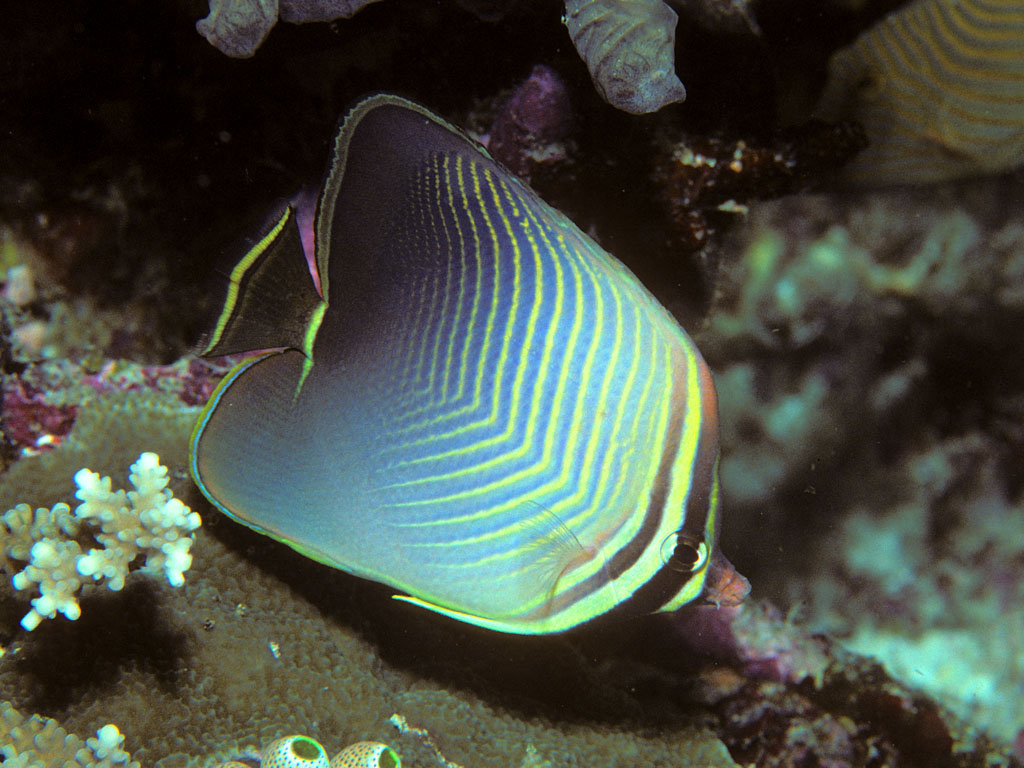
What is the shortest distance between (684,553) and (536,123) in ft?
4.09

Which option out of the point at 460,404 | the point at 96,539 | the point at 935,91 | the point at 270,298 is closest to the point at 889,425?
the point at 935,91

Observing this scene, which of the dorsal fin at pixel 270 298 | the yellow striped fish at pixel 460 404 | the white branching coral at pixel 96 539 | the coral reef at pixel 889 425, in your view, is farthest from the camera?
the coral reef at pixel 889 425

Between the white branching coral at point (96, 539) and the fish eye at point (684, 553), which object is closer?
the fish eye at point (684, 553)

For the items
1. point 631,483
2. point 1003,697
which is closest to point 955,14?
point 631,483

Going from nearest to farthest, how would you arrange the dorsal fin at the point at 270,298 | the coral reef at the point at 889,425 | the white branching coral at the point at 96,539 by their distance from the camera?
1. the dorsal fin at the point at 270,298
2. the white branching coral at the point at 96,539
3. the coral reef at the point at 889,425

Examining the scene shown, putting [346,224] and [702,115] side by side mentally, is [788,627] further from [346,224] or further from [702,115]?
[346,224]

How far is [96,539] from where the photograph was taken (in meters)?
1.71

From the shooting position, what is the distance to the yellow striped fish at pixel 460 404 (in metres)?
1.30

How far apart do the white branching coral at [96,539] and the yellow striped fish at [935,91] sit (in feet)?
6.55

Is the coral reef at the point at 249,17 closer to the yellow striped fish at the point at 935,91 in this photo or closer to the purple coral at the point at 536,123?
the purple coral at the point at 536,123

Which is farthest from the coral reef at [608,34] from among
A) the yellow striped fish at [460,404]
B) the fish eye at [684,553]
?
the fish eye at [684,553]

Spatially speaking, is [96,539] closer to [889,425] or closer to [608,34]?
[608,34]

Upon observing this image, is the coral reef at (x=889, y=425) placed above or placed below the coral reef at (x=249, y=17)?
below

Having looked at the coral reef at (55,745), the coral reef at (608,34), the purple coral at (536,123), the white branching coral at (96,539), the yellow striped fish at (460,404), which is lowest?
the coral reef at (55,745)
